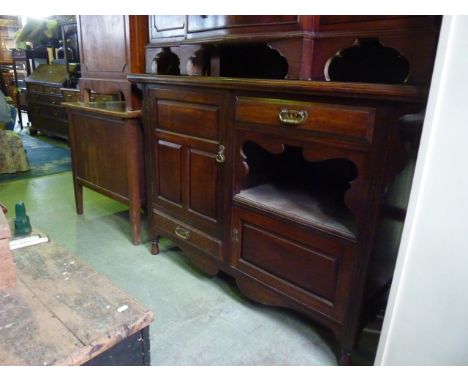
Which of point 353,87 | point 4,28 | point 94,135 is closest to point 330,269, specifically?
point 353,87

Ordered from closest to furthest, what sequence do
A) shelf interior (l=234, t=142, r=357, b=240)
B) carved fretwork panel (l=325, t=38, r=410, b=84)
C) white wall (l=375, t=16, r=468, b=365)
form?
1. white wall (l=375, t=16, r=468, b=365)
2. shelf interior (l=234, t=142, r=357, b=240)
3. carved fretwork panel (l=325, t=38, r=410, b=84)

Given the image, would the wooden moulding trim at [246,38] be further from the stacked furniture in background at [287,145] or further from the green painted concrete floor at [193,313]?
the green painted concrete floor at [193,313]

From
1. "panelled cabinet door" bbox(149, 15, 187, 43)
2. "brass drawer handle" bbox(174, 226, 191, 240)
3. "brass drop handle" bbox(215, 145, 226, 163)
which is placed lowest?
"brass drawer handle" bbox(174, 226, 191, 240)

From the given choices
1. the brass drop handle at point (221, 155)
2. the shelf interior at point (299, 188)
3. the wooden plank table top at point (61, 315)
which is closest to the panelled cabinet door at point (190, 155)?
the brass drop handle at point (221, 155)

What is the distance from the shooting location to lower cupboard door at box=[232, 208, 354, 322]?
1.15 meters

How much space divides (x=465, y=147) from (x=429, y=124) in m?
0.08

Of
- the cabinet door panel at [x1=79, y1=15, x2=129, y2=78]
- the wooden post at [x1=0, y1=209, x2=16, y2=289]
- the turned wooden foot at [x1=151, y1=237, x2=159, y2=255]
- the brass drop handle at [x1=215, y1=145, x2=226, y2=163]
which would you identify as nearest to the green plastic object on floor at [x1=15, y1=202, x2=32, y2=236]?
the wooden post at [x1=0, y1=209, x2=16, y2=289]

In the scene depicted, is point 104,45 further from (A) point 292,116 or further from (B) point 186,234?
(A) point 292,116

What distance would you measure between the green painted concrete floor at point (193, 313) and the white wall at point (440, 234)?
51cm

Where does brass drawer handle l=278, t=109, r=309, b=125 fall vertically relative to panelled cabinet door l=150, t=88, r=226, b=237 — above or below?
above

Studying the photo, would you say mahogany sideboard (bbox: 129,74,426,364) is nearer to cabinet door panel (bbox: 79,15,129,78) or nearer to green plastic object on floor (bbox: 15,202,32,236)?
cabinet door panel (bbox: 79,15,129,78)

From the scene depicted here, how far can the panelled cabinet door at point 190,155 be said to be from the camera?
1422 millimetres

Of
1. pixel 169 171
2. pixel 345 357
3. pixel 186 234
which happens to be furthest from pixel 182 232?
pixel 345 357

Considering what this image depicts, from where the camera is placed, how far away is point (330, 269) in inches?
45.7
